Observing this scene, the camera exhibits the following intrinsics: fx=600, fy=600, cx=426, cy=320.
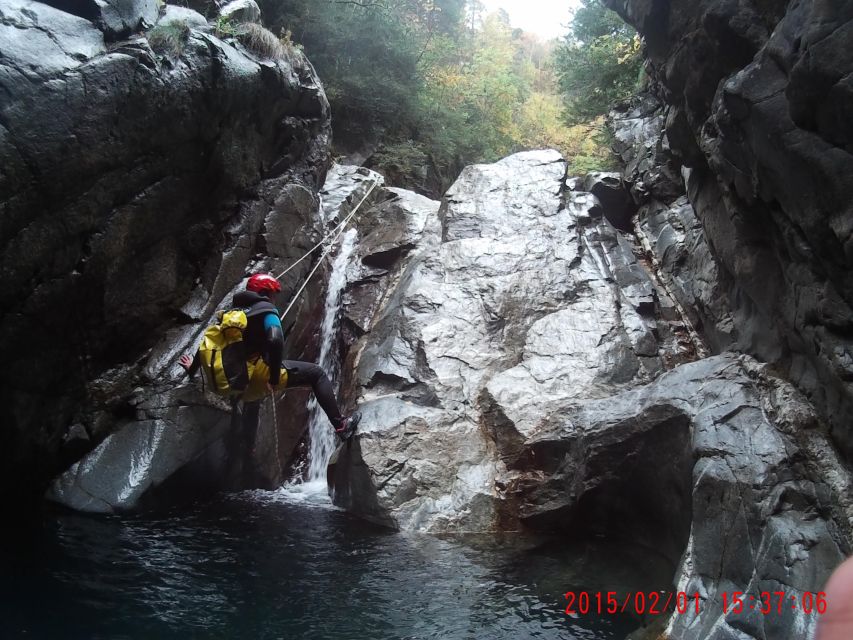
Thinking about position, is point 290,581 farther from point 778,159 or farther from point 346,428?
point 778,159

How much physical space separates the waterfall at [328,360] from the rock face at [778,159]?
6092mm

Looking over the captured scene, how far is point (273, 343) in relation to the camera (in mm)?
7000

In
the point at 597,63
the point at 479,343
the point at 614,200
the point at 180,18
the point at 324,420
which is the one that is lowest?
the point at 324,420

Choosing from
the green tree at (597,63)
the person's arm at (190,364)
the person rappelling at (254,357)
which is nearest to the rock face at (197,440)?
the person's arm at (190,364)

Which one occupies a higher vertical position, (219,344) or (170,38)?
(170,38)

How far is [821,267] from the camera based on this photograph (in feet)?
15.4

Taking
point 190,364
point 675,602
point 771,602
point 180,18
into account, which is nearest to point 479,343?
point 190,364

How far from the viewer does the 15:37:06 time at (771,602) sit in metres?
4.07

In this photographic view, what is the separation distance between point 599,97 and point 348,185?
710 centimetres

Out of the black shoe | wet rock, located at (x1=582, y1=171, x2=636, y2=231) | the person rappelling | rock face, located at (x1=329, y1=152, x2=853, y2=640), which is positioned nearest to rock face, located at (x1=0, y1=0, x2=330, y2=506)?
the person rappelling

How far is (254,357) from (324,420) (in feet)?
8.87

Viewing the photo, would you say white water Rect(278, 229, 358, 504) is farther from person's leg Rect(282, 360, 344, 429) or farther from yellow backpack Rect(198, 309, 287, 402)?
yellow backpack Rect(198, 309, 287, 402)

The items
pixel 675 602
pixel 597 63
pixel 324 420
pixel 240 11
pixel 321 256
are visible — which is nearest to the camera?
pixel 675 602

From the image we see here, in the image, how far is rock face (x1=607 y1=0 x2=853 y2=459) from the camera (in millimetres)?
4074
